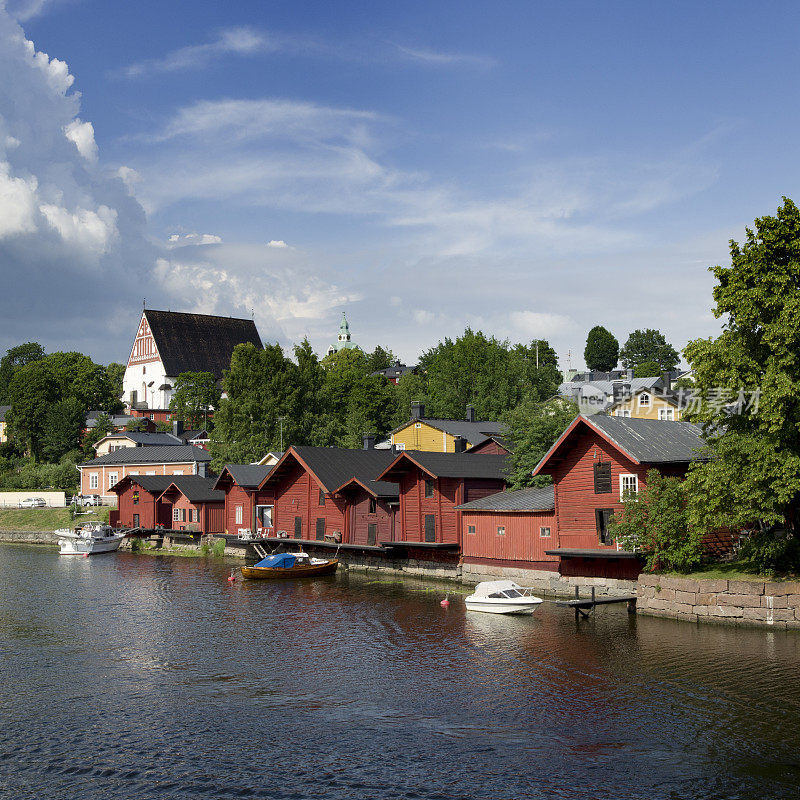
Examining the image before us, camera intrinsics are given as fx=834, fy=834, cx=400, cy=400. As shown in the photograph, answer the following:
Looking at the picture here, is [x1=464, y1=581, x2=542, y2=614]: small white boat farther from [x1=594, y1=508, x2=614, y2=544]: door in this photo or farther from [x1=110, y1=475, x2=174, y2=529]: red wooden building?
[x1=110, y1=475, x2=174, y2=529]: red wooden building

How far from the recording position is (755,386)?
1487 inches

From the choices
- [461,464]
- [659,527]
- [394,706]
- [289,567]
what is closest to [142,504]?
[289,567]

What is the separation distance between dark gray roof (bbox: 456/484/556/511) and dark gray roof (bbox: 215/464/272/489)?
28527 mm

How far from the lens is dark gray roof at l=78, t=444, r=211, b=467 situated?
109 metres

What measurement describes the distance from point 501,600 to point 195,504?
49.9 meters

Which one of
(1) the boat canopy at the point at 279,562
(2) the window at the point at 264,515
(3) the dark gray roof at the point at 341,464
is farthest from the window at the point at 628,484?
(2) the window at the point at 264,515

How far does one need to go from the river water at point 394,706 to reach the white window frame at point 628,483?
20.3ft

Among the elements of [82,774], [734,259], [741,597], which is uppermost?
[734,259]

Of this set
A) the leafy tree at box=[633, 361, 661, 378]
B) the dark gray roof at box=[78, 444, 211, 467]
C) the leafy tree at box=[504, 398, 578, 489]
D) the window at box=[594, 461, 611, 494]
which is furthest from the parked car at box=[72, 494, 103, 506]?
the leafy tree at box=[633, 361, 661, 378]

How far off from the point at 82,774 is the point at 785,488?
2926 cm

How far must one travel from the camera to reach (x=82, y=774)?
2184 cm

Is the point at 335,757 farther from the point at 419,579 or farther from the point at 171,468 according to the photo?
the point at 171,468

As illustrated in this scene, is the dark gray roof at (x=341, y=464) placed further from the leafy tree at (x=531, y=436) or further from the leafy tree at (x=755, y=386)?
the leafy tree at (x=755, y=386)

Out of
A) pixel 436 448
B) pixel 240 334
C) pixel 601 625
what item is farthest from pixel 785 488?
pixel 240 334
